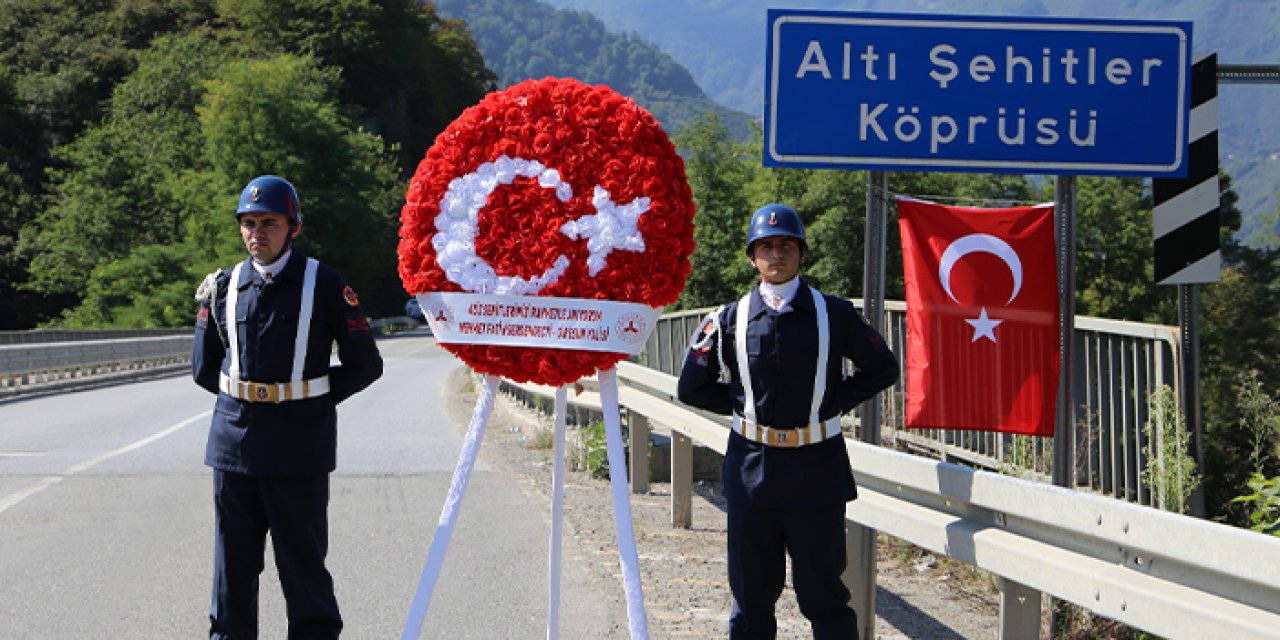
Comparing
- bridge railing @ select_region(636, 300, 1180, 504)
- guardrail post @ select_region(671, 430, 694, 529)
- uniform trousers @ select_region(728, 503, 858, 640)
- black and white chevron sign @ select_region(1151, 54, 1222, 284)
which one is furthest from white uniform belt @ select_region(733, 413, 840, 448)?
guardrail post @ select_region(671, 430, 694, 529)

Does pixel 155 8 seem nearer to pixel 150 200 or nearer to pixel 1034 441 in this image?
pixel 150 200

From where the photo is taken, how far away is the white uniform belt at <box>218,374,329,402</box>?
18.3 feet

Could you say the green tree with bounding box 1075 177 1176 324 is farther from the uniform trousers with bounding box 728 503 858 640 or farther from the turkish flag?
the uniform trousers with bounding box 728 503 858 640

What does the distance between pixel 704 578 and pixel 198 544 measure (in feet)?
11.1

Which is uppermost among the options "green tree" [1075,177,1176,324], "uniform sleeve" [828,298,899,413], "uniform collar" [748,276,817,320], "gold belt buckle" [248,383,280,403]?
"green tree" [1075,177,1176,324]

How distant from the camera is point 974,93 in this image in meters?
7.02

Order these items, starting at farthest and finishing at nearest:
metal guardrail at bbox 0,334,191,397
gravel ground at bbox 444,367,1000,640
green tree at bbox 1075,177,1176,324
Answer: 1. green tree at bbox 1075,177,1176,324
2. metal guardrail at bbox 0,334,191,397
3. gravel ground at bbox 444,367,1000,640

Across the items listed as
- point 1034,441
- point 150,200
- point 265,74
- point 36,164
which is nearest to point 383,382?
point 1034,441

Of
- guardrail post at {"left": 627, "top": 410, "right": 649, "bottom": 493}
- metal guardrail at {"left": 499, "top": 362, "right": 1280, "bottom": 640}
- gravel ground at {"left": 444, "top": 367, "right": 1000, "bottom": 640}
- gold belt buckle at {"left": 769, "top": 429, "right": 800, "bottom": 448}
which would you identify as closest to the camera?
metal guardrail at {"left": 499, "top": 362, "right": 1280, "bottom": 640}

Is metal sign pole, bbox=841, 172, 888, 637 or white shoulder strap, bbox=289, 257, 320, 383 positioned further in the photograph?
metal sign pole, bbox=841, 172, 888, 637

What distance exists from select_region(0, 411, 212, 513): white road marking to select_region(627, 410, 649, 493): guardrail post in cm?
472

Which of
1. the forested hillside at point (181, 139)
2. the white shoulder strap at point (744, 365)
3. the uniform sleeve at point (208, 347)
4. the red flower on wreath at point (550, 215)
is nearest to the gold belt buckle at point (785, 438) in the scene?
the white shoulder strap at point (744, 365)

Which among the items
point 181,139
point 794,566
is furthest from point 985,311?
point 181,139

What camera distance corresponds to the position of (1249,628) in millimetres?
3820
